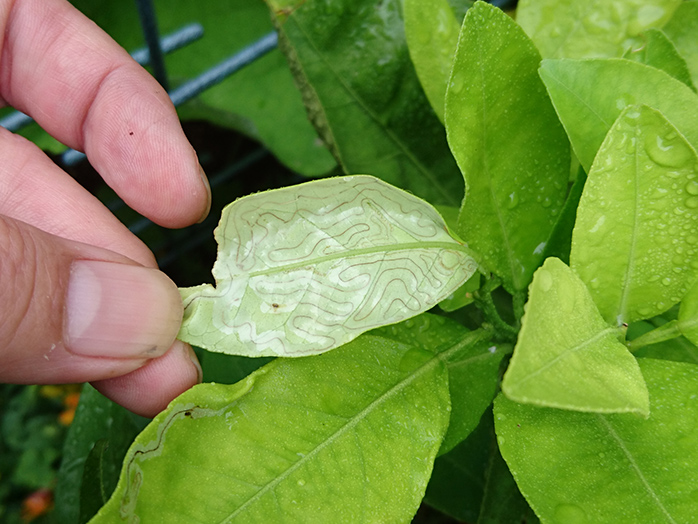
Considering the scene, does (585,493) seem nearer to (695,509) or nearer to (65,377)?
(695,509)

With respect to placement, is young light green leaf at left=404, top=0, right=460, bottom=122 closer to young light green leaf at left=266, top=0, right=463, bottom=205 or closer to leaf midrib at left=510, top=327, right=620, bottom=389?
young light green leaf at left=266, top=0, right=463, bottom=205

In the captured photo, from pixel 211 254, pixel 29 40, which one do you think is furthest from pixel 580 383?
pixel 211 254

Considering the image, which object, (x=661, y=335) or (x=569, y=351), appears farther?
Result: (x=661, y=335)

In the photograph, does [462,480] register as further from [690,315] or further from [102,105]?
[102,105]

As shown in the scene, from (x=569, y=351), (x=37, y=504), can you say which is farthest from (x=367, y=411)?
(x=37, y=504)

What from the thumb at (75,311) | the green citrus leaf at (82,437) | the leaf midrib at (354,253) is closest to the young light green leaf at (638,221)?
the leaf midrib at (354,253)

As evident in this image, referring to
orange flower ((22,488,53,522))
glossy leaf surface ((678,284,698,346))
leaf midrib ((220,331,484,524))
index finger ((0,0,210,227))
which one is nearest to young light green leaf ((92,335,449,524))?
leaf midrib ((220,331,484,524))
